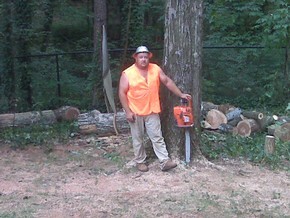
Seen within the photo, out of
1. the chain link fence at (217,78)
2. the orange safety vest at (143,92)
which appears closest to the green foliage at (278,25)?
→ the chain link fence at (217,78)

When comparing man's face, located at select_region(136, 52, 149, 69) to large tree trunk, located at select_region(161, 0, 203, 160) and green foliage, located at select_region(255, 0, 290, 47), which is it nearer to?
large tree trunk, located at select_region(161, 0, 203, 160)

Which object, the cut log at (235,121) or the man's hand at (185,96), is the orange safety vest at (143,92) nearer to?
the man's hand at (185,96)

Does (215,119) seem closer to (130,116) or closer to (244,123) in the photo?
(244,123)

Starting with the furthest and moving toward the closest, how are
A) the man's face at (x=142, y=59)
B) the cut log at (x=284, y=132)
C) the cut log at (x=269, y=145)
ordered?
the cut log at (x=284, y=132) → the cut log at (x=269, y=145) → the man's face at (x=142, y=59)

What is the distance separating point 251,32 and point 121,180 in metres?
8.81

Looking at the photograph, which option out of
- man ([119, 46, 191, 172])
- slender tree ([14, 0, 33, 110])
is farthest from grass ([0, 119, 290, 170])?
slender tree ([14, 0, 33, 110])

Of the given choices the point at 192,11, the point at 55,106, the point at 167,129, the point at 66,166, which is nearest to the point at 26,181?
the point at 66,166

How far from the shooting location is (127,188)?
20.9 ft

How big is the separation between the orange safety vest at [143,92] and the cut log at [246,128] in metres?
2.76

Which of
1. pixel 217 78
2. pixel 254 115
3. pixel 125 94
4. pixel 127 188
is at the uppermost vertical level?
pixel 125 94

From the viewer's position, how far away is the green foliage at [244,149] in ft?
24.8

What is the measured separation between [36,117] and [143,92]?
153 inches

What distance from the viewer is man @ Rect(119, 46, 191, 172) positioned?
266 inches

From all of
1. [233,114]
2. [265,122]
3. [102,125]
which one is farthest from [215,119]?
[102,125]
